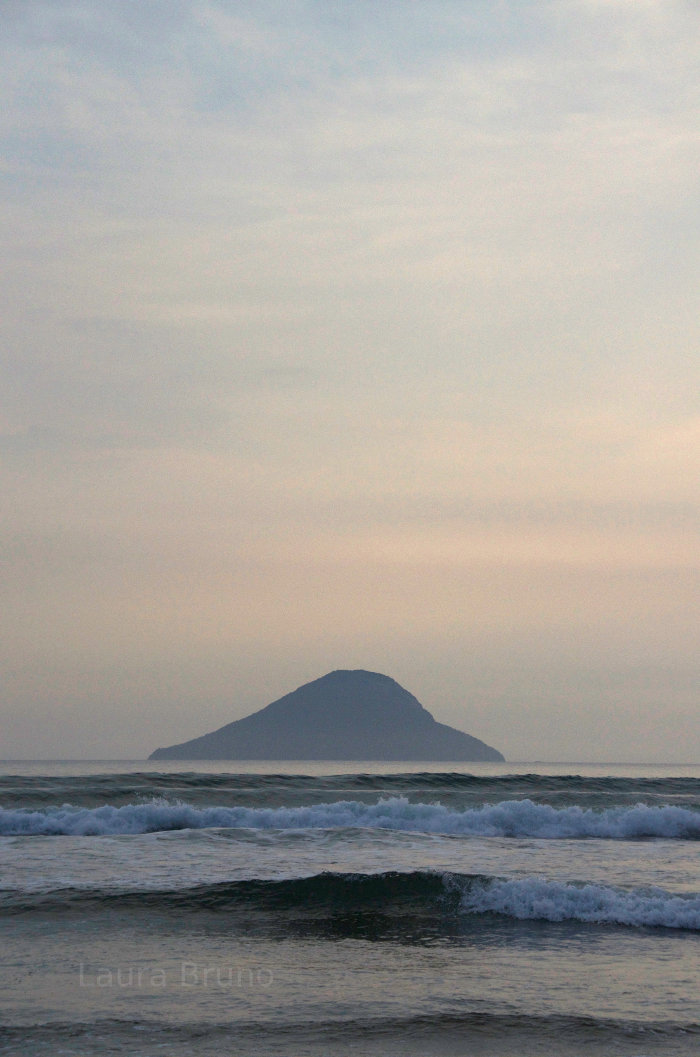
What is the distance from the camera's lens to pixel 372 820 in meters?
25.2

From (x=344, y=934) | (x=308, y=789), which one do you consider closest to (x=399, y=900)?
(x=344, y=934)

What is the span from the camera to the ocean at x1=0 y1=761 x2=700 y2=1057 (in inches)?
352

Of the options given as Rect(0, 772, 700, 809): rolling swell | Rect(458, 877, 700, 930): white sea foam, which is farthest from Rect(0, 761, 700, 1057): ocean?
Rect(0, 772, 700, 809): rolling swell

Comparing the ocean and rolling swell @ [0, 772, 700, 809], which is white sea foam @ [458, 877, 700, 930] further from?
rolling swell @ [0, 772, 700, 809]

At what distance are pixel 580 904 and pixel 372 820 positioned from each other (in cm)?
1140

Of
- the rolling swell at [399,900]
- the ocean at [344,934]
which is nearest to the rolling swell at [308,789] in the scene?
the ocean at [344,934]

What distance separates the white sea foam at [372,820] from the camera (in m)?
23.6

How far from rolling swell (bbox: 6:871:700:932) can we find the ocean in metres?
0.04

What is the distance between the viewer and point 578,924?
13.9m

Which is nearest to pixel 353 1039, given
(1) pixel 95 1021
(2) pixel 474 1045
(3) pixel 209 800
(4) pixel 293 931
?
(2) pixel 474 1045

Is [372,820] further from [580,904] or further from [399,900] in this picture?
[580,904]

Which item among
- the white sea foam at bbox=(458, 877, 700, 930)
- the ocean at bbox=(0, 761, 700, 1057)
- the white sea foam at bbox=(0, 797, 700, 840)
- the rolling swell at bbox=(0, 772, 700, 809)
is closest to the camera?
the ocean at bbox=(0, 761, 700, 1057)

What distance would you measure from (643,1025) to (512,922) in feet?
15.7

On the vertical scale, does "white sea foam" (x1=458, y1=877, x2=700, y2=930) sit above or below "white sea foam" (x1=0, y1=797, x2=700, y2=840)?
above
